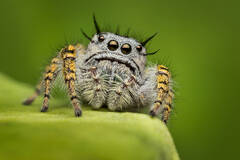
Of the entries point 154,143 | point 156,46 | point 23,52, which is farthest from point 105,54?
point 23,52

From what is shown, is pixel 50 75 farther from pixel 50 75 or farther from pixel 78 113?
pixel 78 113

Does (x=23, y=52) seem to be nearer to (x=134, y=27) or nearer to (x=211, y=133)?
(x=134, y=27)

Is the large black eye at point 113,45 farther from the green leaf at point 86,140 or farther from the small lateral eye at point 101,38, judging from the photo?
the green leaf at point 86,140

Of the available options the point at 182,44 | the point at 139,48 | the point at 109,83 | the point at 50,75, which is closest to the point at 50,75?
the point at 50,75

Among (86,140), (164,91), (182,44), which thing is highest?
(182,44)

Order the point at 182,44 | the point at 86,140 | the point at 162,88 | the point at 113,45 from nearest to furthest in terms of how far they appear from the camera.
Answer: the point at 86,140 → the point at 162,88 → the point at 113,45 → the point at 182,44

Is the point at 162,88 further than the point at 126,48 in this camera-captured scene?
No
